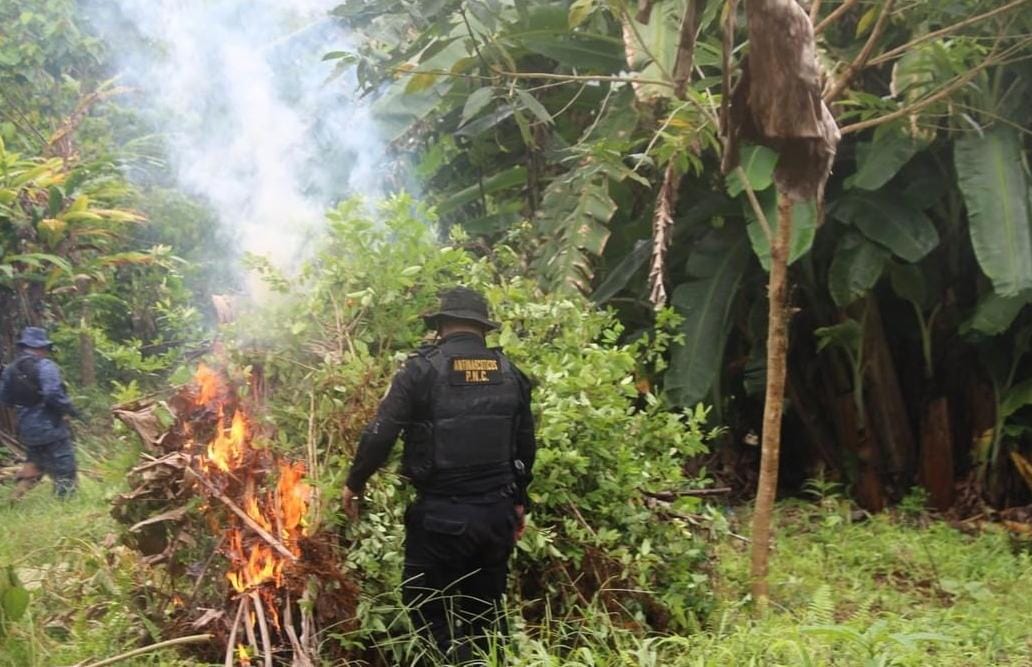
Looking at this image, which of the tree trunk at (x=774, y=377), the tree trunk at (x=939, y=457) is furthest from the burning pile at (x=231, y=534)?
the tree trunk at (x=939, y=457)

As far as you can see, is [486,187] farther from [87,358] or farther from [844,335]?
[87,358]

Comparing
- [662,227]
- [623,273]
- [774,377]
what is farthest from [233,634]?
[623,273]

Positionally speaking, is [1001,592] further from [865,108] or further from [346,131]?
[346,131]

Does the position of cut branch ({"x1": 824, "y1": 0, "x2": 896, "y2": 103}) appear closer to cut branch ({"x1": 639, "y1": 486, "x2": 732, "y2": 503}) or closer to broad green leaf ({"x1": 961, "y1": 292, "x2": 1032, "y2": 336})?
cut branch ({"x1": 639, "y1": 486, "x2": 732, "y2": 503})

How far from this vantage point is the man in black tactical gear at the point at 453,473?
4102 millimetres

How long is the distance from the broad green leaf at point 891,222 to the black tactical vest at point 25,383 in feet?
19.7

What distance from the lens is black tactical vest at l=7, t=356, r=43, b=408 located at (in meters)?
8.00

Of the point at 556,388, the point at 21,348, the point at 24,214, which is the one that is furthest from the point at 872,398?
the point at 24,214

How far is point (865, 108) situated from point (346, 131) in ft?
15.1

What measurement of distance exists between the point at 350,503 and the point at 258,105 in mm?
5122

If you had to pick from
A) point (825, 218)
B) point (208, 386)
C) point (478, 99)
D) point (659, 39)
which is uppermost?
point (659, 39)

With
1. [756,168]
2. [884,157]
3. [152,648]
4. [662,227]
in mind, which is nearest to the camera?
[152,648]

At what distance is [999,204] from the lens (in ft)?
20.0

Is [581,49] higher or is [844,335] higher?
[581,49]
